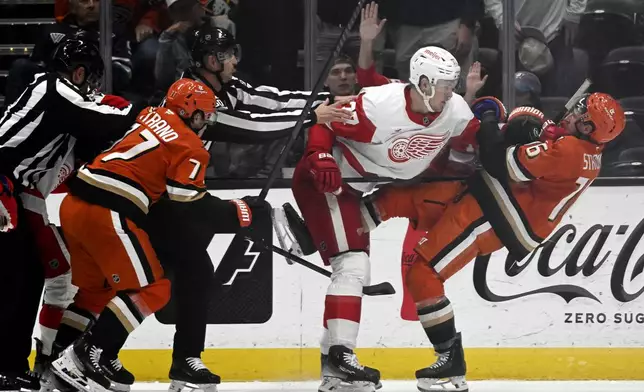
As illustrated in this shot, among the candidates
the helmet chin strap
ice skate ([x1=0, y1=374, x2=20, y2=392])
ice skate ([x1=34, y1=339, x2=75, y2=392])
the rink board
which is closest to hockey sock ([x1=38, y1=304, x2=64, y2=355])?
ice skate ([x1=34, y1=339, x2=75, y2=392])

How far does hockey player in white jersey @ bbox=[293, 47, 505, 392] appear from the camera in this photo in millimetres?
4668

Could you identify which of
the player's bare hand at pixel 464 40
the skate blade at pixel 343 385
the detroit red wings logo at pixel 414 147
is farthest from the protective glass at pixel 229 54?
the skate blade at pixel 343 385

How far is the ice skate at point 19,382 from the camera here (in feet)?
14.0

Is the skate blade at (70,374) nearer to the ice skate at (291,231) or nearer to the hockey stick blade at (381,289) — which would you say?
the ice skate at (291,231)

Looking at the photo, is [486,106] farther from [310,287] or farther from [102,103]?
[102,103]

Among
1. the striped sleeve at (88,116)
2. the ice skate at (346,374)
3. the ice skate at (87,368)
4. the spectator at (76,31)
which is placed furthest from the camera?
the spectator at (76,31)

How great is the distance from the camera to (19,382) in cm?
430

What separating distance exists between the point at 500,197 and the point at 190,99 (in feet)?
4.47

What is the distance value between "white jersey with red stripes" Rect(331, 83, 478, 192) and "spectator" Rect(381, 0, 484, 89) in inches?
5.7

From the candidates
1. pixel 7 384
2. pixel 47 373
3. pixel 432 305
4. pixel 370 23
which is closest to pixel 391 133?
pixel 370 23

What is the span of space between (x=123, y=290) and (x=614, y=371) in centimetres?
209

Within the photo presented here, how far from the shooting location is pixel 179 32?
4.87 meters

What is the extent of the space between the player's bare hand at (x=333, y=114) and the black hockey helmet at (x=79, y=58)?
34.9 inches

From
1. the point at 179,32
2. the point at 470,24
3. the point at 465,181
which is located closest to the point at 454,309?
the point at 465,181
